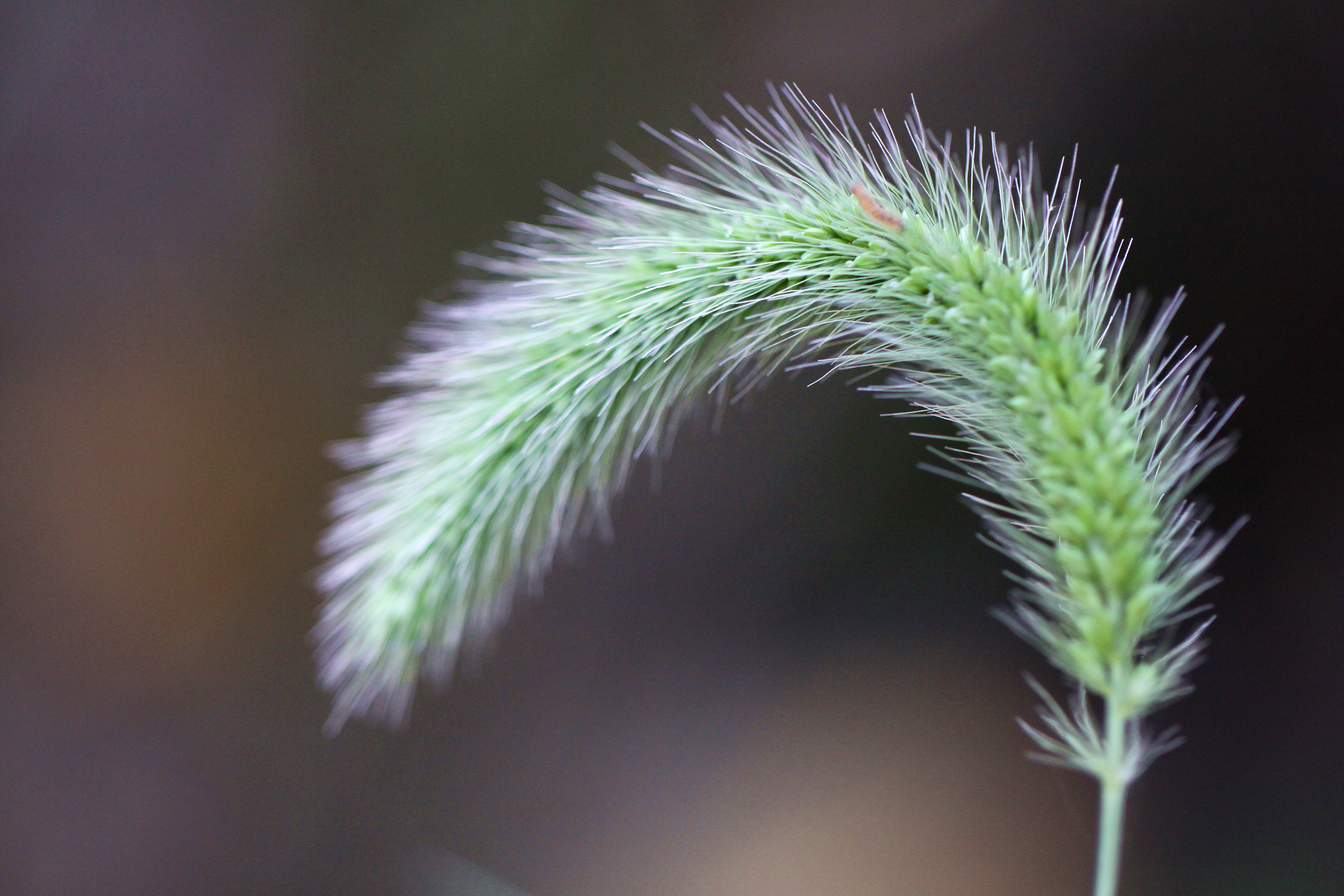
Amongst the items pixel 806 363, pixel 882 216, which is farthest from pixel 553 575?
pixel 882 216

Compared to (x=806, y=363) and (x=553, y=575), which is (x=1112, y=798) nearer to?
(x=806, y=363)

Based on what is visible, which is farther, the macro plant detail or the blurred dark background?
the blurred dark background

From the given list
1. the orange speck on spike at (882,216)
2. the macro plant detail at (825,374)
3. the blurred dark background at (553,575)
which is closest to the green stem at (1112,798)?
the macro plant detail at (825,374)

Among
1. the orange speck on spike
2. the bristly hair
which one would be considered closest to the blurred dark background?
the bristly hair

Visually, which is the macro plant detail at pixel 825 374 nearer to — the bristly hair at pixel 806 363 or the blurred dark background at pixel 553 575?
the bristly hair at pixel 806 363

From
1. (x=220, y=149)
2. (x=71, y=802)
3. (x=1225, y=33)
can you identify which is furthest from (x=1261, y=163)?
(x=71, y=802)

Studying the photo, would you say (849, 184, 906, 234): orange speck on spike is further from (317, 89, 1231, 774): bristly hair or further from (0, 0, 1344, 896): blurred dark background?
(0, 0, 1344, 896): blurred dark background
